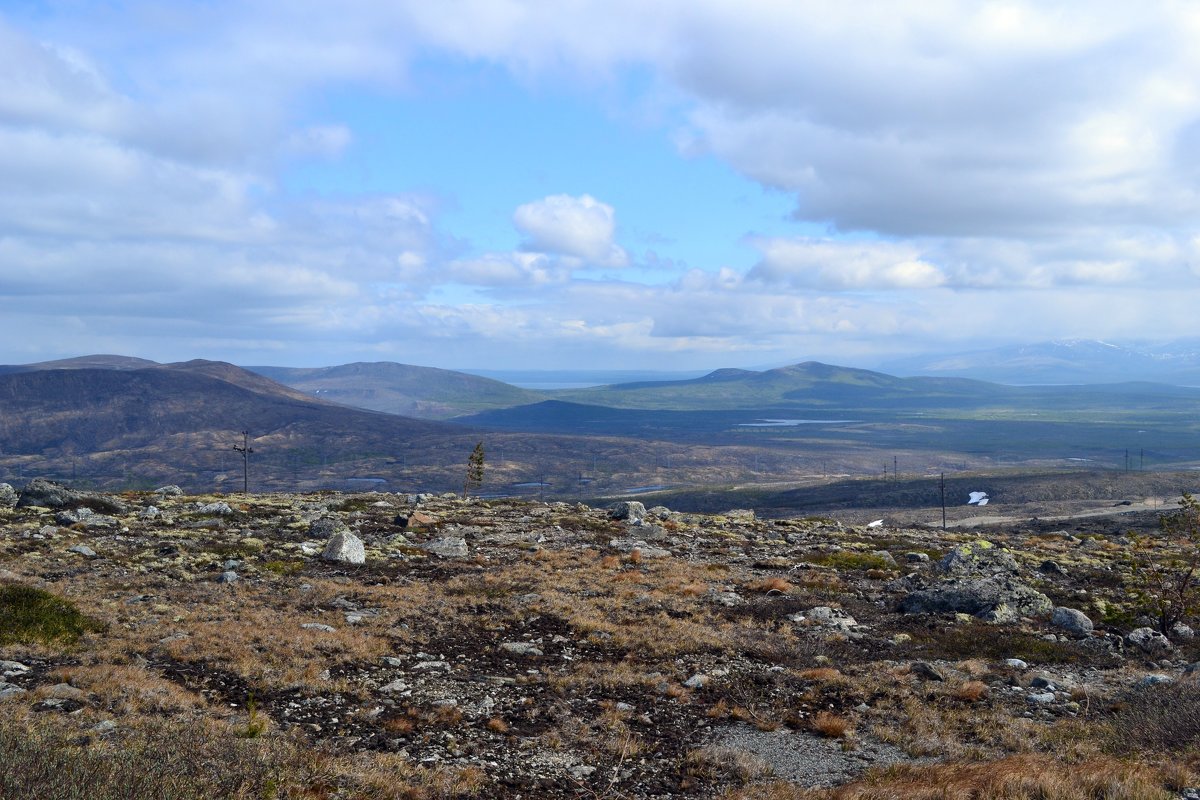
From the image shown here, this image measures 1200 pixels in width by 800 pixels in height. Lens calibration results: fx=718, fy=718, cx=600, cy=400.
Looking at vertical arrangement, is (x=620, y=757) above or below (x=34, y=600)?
below

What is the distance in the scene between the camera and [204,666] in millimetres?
17031

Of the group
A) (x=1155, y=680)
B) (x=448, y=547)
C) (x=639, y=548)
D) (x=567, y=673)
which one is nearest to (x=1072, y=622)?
(x=1155, y=680)

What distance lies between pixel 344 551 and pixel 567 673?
1745 cm

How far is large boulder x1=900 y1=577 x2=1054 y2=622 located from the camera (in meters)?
25.3

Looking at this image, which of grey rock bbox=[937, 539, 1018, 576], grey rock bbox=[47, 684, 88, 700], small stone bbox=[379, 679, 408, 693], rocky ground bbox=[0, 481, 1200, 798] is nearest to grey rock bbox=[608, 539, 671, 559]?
rocky ground bbox=[0, 481, 1200, 798]

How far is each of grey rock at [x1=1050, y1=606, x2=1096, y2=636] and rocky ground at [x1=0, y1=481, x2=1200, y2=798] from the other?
5.0 inches

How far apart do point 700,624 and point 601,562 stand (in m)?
11.5

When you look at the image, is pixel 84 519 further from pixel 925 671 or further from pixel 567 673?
pixel 925 671

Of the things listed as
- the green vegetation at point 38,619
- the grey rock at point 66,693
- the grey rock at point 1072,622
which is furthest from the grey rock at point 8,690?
the grey rock at point 1072,622

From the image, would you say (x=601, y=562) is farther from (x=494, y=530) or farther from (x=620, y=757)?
(x=620, y=757)

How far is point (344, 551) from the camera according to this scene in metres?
32.5

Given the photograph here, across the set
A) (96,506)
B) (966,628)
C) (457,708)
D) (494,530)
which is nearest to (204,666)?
(457,708)

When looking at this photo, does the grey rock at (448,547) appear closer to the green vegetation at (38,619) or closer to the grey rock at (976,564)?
the green vegetation at (38,619)

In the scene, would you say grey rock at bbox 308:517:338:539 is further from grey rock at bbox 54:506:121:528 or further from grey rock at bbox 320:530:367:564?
grey rock at bbox 54:506:121:528
